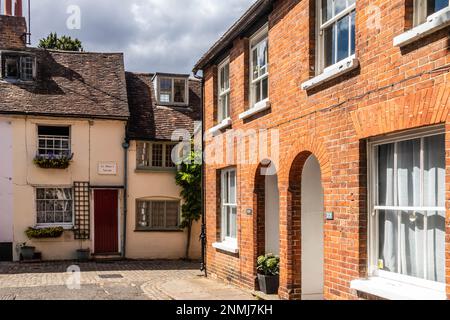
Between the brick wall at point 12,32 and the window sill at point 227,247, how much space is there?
13144mm

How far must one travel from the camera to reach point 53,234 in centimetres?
2019

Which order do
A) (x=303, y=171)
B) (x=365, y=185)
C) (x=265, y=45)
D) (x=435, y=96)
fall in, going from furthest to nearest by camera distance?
(x=265, y=45) < (x=303, y=171) < (x=365, y=185) < (x=435, y=96)

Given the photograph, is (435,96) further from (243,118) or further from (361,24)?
(243,118)

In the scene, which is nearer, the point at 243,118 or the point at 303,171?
the point at 303,171

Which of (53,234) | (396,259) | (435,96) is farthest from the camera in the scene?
(53,234)

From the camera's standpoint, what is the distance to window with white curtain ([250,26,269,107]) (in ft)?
37.6

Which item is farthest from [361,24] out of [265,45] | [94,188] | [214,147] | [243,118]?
[94,188]

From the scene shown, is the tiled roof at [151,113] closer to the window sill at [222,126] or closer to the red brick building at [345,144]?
the window sill at [222,126]

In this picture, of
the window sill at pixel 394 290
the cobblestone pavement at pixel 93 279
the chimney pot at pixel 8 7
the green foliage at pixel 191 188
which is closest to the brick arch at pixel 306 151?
the window sill at pixel 394 290

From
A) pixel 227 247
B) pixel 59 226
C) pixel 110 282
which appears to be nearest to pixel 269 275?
pixel 227 247

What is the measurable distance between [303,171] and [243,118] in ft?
9.02

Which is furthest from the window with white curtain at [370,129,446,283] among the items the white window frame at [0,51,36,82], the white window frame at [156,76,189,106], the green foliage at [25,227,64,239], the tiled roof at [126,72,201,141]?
the white window frame at [0,51,36,82]

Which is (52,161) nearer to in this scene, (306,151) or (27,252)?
(27,252)

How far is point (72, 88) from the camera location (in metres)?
22.0
